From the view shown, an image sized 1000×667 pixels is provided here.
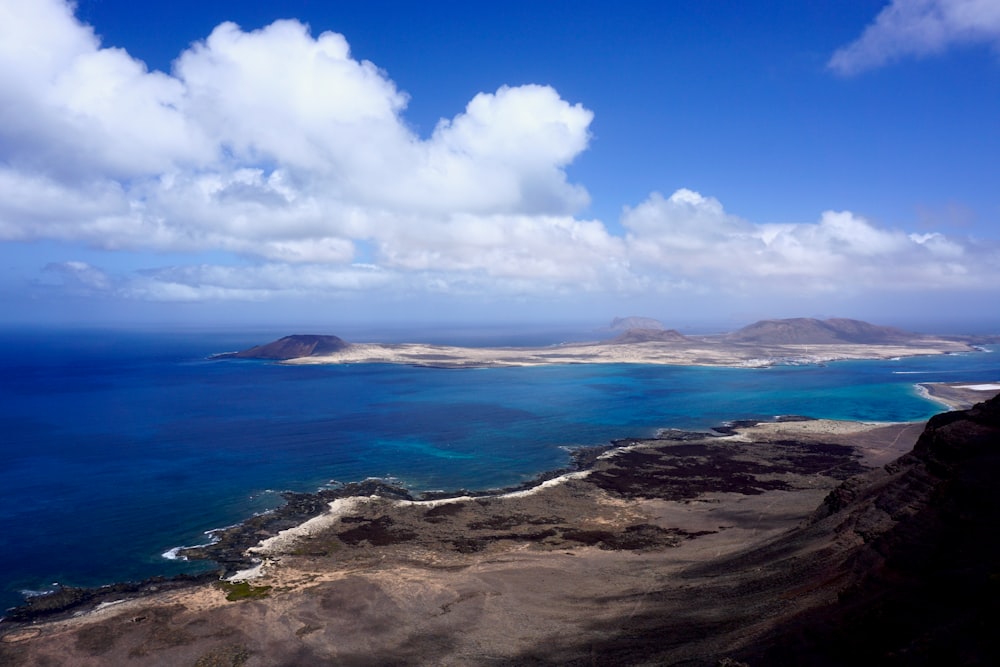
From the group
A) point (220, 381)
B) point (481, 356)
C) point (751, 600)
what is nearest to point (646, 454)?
point (751, 600)

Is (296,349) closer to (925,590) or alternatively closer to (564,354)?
(564,354)

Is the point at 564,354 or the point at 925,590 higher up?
the point at 564,354

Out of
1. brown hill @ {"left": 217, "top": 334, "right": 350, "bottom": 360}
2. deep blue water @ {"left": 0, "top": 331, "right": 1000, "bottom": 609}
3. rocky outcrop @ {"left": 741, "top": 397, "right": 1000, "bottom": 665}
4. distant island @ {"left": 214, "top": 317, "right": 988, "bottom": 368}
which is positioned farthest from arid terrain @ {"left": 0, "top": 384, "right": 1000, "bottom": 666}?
brown hill @ {"left": 217, "top": 334, "right": 350, "bottom": 360}

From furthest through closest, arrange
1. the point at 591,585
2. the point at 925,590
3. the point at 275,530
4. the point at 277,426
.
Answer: the point at 277,426 → the point at 275,530 → the point at 591,585 → the point at 925,590

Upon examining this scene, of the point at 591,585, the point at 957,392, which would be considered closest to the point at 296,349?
the point at 591,585

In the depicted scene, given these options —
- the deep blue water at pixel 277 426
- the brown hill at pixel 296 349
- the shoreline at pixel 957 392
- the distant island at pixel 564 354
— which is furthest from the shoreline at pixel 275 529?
the brown hill at pixel 296 349

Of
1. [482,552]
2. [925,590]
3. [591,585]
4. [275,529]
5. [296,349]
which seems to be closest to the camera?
[925,590]

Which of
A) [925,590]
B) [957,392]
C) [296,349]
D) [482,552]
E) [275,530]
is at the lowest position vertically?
[482,552]

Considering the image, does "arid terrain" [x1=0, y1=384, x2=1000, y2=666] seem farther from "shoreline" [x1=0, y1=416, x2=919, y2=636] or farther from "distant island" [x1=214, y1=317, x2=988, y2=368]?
"distant island" [x1=214, y1=317, x2=988, y2=368]
